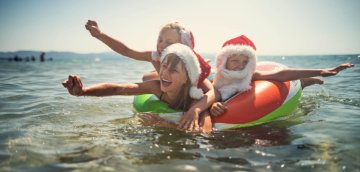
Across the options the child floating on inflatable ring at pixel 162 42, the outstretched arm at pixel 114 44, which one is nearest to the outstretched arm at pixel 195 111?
the child floating on inflatable ring at pixel 162 42

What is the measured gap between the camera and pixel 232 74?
459cm

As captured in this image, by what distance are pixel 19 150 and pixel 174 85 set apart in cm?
192

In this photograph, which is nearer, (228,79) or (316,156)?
(316,156)

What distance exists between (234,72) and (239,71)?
3.1 inches

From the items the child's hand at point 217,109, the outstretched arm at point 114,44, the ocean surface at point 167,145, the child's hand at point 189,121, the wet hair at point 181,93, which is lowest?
the ocean surface at point 167,145

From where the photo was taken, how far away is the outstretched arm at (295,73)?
4.73 m

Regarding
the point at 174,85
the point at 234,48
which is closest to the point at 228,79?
the point at 234,48

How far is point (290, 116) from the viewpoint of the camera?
16.3 ft

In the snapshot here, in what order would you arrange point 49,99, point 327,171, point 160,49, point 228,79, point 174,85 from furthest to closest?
point 49,99, point 160,49, point 228,79, point 174,85, point 327,171

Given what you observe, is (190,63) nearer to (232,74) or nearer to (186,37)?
(232,74)

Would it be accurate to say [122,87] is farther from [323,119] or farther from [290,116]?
[323,119]

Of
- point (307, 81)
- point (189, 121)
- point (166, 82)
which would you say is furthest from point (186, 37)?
point (307, 81)

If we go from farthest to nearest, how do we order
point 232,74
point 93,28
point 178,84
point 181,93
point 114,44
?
point 114,44, point 93,28, point 232,74, point 181,93, point 178,84

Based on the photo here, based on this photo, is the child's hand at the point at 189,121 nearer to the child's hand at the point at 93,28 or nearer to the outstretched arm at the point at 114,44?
the outstretched arm at the point at 114,44
